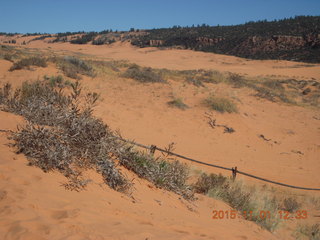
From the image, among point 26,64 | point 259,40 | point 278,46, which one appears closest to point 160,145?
point 26,64

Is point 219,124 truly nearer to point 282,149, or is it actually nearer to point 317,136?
point 282,149

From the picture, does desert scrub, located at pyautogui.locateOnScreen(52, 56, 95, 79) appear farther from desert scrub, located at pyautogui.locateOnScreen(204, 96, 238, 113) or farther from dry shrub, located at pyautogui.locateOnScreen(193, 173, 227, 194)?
dry shrub, located at pyautogui.locateOnScreen(193, 173, 227, 194)

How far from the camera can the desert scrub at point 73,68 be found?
42.6 ft

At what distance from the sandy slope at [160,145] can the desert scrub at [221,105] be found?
359mm

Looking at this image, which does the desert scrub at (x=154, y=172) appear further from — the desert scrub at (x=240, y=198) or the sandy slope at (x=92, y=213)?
the desert scrub at (x=240, y=198)

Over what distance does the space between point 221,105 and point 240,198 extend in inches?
302

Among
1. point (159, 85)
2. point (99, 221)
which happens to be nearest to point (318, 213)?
point (99, 221)

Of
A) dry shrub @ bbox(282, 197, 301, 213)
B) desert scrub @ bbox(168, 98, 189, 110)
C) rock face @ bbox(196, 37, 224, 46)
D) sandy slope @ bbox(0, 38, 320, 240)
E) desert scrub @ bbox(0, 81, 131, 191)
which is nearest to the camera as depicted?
sandy slope @ bbox(0, 38, 320, 240)

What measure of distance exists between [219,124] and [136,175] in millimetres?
7368

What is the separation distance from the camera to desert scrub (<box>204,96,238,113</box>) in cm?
1228

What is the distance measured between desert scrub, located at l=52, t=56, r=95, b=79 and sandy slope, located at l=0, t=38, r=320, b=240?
22.8 inches

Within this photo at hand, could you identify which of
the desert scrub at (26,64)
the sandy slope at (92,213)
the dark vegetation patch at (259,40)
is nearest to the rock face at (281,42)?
the dark vegetation patch at (259,40)
